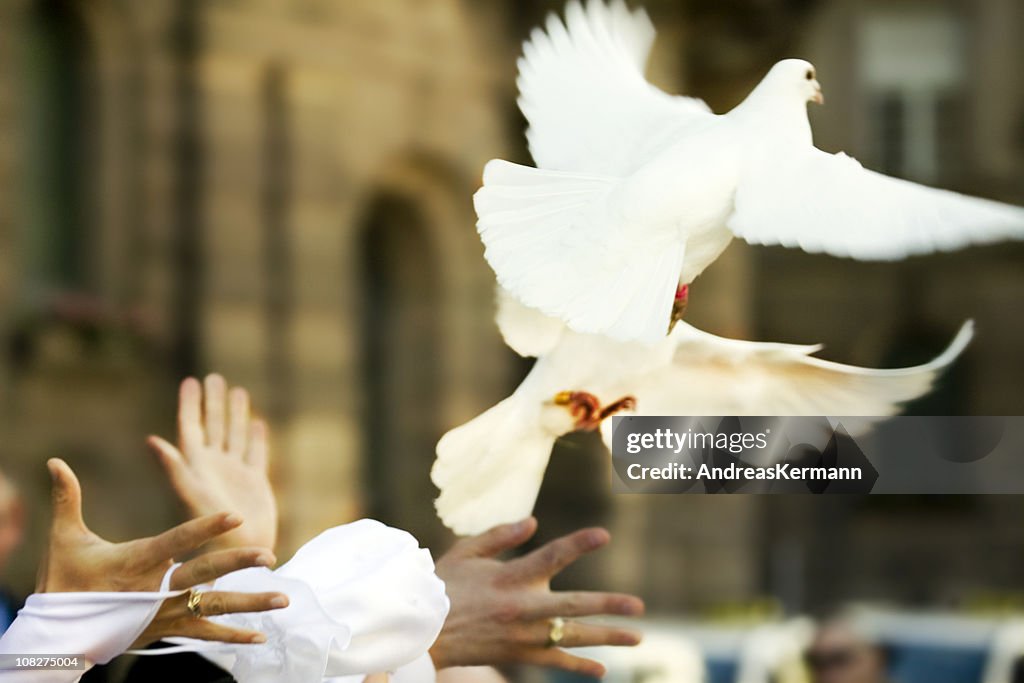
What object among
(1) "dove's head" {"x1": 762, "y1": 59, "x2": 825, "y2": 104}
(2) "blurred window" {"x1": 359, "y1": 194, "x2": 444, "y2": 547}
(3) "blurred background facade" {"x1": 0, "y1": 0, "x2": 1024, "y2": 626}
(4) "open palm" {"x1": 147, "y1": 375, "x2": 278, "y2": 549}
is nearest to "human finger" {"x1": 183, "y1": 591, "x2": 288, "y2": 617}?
(4) "open palm" {"x1": 147, "y1": 375, "x2": 278, "y2": 549}

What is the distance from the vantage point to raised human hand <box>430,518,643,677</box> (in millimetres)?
895

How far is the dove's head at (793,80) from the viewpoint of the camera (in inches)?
34.4

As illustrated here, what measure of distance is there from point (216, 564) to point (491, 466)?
0.19 metres

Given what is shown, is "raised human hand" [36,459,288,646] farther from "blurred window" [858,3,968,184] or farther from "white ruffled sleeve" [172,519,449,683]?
"blurred window" [858,3,968,184]

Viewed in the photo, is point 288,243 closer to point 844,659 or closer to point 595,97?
point 844,659

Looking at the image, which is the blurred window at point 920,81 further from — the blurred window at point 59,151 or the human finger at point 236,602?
the human finger at point 236,602

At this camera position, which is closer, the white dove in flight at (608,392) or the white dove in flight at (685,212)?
the white dove in flight at (685,212)

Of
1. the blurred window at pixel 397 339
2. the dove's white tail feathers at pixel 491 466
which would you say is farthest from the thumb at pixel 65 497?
the blurred window at pixel 397 339

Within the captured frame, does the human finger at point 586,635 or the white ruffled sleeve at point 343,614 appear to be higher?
the white ruffled sleeve at point 343,614

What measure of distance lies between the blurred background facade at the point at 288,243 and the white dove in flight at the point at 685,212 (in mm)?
2538

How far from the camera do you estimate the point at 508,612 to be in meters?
0.90

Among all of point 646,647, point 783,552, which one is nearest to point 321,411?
point 646,647

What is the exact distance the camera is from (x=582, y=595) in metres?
0.88

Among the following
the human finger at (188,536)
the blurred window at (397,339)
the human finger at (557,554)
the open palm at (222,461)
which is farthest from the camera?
the blurred window at (397,339)
